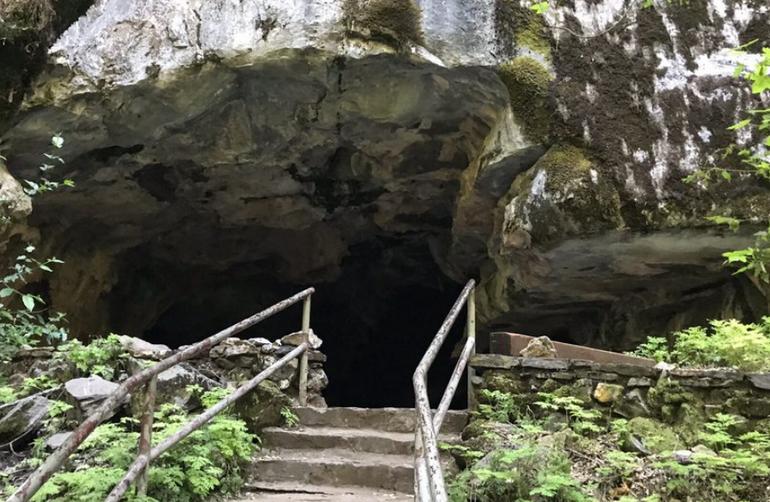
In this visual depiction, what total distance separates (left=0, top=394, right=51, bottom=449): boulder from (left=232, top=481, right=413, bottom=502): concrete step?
156 cm

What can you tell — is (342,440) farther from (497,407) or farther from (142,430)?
(142,430)

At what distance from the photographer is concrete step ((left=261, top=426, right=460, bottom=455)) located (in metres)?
4.42

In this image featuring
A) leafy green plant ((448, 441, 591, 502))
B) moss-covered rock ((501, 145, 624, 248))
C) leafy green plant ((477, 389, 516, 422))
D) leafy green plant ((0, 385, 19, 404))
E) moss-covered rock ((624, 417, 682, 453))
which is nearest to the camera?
leafy green plant ((448, 441, 591, 502))

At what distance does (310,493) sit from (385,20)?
4.34 meters

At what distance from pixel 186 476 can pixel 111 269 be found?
6905 mm

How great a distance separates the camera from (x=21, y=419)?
13.8ft

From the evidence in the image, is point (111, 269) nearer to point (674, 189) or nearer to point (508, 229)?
point (508, 229)

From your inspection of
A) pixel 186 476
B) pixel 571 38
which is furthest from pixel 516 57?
pixel 186 476

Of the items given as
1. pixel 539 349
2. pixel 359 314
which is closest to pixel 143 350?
pixel 539 349

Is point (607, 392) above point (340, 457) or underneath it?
above

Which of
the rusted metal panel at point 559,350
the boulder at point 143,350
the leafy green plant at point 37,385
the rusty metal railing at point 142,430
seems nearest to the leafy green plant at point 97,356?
the boulder at point 143,350

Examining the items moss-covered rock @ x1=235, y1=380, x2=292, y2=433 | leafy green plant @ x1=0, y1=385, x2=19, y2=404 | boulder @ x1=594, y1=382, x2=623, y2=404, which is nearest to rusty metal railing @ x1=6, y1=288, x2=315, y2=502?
moss-covered rock @ x1=235, y1=380, x2=292, y2=433

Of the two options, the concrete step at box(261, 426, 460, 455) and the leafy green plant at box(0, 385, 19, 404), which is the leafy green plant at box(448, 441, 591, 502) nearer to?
the concrete step at box(261, 426, 460, 455)

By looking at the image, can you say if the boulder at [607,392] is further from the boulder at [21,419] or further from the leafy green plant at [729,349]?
the boulder at [21,419]
